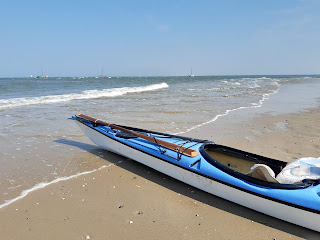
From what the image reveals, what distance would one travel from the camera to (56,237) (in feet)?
9.97

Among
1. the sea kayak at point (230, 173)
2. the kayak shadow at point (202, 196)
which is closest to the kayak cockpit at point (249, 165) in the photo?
the sea kayak at point (230, 173)

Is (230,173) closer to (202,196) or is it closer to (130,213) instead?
(202,196)

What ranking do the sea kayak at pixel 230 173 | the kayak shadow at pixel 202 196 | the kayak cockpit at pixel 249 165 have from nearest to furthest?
the sea kayak at pixel 230 173 < the kayak shadow at pixel 202 196 < the kayak cockpit at pixel 249 165

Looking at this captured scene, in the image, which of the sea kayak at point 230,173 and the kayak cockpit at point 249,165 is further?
the kayak cockpit at point 249,165

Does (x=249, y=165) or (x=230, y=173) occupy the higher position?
(x=230, y=173)

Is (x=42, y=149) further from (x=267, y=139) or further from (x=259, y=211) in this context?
(x=267, y=139)

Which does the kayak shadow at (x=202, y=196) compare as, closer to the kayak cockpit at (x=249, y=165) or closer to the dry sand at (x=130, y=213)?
the dry sand at (x=130, y=213)

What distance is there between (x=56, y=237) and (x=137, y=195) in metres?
1.37

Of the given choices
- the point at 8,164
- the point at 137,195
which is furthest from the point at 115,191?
the point at 8,164

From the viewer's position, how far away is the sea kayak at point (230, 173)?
309cm

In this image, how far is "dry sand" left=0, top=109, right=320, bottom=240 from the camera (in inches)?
124

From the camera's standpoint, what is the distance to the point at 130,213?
11.6 feet

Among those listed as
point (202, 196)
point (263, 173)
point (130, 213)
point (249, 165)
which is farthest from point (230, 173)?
point (130, 213)

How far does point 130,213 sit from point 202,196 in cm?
121
